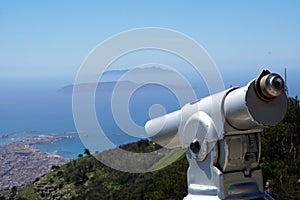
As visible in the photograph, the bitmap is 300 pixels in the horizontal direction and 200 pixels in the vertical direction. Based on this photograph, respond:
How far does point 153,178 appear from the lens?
41531 mm

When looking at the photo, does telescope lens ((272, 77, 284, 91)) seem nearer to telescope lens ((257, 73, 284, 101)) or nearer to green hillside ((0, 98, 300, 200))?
telescope lens ((257, 73, 284, 101))

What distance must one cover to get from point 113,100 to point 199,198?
128cm

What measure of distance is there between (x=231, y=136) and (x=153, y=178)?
37802 millimetres

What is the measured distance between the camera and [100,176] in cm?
6356

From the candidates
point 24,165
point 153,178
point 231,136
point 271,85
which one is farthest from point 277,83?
point 24,165

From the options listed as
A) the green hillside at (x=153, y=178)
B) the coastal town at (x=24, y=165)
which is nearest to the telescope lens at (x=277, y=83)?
the green hillside at (x=153, y=178)

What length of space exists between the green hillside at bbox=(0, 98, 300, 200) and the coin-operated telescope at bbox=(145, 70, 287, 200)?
0.59 metres

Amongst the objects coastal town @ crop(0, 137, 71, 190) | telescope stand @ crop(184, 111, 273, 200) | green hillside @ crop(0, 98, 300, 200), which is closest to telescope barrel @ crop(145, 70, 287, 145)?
telescope stand @ crop(184, 111, 273, 200)

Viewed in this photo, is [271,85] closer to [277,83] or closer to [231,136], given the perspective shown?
[277,83]

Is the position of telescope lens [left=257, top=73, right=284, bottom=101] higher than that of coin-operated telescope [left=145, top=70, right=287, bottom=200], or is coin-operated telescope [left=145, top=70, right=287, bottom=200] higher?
telescope lens [left=257, top=73, right=284, bottom=101]

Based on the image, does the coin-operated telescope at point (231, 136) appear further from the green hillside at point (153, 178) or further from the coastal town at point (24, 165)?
the coastal town at point (24, 165)

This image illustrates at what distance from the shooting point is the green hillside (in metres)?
17.5

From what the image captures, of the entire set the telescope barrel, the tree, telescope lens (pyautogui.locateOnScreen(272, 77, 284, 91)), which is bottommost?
the tree

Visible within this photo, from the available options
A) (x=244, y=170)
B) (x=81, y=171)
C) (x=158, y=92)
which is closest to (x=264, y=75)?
(x=244, y=170)
